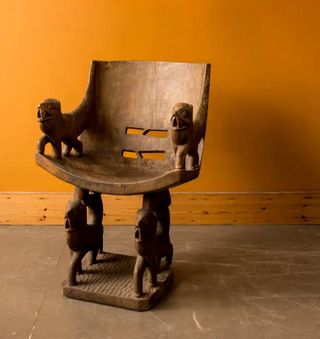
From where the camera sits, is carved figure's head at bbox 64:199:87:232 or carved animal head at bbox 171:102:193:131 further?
carved figure's head at bbox 64:199:87:232

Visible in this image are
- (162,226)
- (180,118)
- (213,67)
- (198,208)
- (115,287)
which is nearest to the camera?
(180,118)

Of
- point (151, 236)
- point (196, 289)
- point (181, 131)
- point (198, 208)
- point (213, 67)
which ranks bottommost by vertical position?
point (196, 289)

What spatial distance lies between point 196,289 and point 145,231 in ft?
1.27

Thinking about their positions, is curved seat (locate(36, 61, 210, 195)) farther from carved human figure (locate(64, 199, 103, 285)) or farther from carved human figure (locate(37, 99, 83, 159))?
carved human figure (locate(64, 199, 103, 285))

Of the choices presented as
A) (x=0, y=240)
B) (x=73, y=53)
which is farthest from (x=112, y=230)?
(x=73, y=53)

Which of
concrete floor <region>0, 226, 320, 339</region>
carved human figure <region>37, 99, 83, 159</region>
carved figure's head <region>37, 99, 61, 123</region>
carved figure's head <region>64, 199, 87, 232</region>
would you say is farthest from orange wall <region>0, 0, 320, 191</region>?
carved figure's head <region>64, 199, 87, 232</region>

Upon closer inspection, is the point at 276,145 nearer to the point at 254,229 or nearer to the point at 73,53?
the point at 254,229

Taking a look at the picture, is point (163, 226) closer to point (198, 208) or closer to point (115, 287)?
point (115, 287)

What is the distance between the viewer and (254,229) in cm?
250

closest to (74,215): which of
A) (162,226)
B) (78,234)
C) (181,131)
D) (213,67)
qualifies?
(78,234)

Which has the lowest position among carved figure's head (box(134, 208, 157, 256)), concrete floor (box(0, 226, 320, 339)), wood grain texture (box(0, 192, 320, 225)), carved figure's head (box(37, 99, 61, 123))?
concrete floor (box(0, 226, 320, 339))

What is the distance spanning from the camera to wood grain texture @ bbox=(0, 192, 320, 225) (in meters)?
2.52

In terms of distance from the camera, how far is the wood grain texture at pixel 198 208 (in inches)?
99.1

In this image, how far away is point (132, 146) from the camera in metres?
2.05
